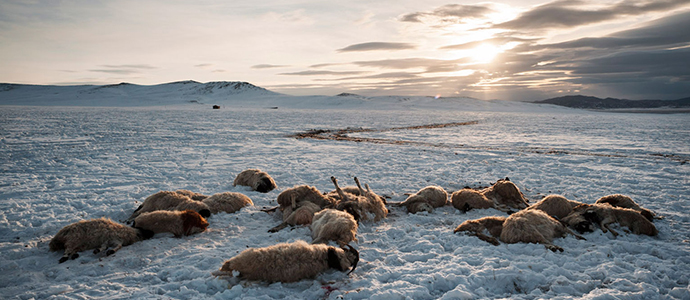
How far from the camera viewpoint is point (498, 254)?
18.6 feet

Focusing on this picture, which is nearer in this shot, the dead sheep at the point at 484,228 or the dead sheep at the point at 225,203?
the dead sheep at the point at 484,228

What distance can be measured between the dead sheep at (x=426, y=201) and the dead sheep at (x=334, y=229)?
2.25m

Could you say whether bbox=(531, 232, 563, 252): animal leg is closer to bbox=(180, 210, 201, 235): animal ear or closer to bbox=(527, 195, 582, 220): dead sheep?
bbox=(527, 195, 582, 220): dead sheep

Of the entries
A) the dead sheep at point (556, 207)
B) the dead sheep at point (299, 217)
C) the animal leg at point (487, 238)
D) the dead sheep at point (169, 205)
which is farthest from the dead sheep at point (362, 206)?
the dead sheep at point (556, 207)

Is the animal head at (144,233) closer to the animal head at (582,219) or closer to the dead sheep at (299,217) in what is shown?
the dead sheep at (299,217)

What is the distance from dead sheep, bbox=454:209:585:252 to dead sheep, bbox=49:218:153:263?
19.0 feet

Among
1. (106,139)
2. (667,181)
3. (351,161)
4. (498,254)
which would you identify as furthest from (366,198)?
(106,139)

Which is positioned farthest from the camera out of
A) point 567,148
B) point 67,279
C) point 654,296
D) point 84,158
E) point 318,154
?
point 567,148

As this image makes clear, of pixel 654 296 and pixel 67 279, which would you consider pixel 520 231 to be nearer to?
pixel 654 296

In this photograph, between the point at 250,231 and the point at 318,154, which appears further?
the point at 318,154

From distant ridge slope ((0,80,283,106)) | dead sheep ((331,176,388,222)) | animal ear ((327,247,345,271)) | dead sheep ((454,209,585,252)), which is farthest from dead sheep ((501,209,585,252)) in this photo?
distant ridge slope ((0,80,283,106))

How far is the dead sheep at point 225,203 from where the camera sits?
7.88 meters

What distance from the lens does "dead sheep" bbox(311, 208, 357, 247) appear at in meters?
5.96

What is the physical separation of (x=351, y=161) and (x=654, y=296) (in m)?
10.5
